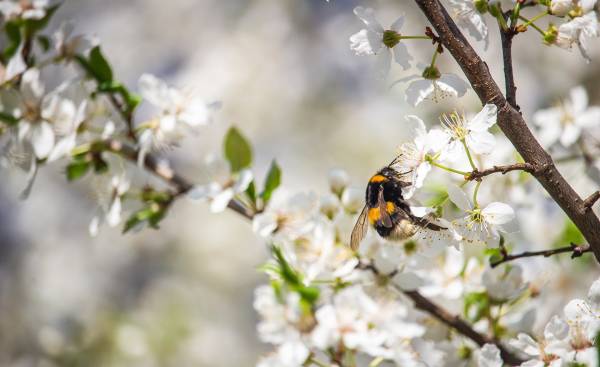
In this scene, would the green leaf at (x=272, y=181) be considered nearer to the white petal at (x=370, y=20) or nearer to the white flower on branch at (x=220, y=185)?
the white flower on branch at (x=220, y=185)

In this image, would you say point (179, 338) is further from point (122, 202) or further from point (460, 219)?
point (460, 219)

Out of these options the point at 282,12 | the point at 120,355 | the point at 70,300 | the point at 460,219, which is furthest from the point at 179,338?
the point at 282,12

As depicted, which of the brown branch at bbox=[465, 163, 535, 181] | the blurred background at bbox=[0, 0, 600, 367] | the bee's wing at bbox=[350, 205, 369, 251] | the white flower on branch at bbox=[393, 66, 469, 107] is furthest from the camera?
the blurred background at bbox=[0, 0, 600, 367]

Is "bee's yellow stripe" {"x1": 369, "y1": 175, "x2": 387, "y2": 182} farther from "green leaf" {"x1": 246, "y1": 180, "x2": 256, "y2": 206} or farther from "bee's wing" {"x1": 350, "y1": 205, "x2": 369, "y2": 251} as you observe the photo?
"green leaf" {"x1": 246, "y1": 180, "x2": 256, "y2": 206}

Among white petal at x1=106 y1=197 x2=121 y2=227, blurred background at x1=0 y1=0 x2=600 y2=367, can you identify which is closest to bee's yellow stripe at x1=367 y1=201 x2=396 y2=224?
white petal at x1=106 y1=197 x2=121 y2=227

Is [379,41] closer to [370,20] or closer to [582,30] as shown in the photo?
[370,20]
